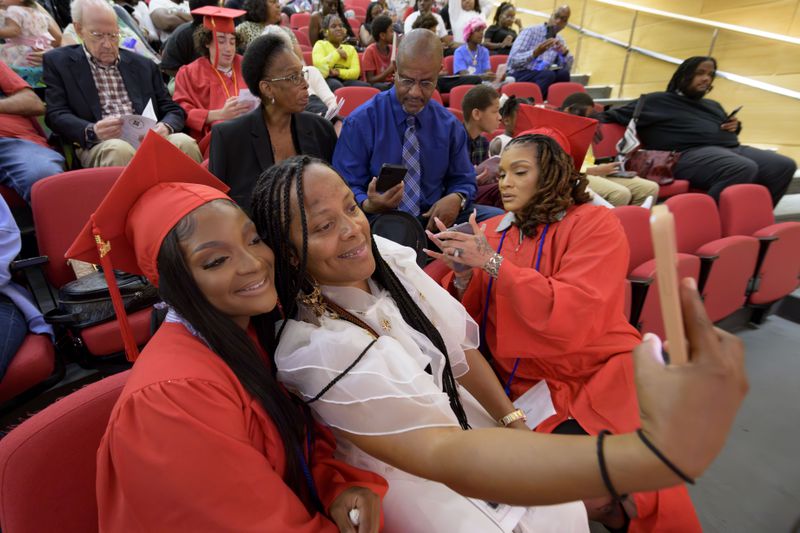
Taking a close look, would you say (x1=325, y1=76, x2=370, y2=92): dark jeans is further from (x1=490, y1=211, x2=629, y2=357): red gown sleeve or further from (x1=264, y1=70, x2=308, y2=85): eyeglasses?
(x1=490, y1=211, x2=629, y2=357): red gown sleeve

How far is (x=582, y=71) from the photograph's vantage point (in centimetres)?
827

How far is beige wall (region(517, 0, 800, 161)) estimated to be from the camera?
17.3ft

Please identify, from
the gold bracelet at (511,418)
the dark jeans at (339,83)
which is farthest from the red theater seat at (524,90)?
the gold bracelet at (511,418)

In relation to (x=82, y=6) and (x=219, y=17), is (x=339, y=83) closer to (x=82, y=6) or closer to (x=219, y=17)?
(x=219, y=17)

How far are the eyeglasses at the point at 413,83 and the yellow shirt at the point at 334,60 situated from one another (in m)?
2.89

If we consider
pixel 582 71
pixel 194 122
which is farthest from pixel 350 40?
pixel 582 71

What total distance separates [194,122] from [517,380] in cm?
298

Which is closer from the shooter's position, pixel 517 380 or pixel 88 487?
pixel 88 487

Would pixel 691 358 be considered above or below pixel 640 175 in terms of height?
above

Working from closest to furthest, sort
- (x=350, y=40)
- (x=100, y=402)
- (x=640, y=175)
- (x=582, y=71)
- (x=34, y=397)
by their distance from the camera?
(x=100, y=402)
(x=34, y=397)
(x=640, y=175)
(x=350, y=40)
(x=582, y=71)

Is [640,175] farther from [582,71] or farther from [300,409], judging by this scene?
[582,71]

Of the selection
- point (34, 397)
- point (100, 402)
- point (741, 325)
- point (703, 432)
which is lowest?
point (741, 325)

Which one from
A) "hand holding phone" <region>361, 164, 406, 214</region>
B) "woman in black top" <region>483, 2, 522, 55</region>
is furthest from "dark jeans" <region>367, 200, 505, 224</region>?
"woman in black top" <region>483, 2, 522, 55</region>

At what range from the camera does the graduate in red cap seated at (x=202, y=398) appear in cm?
70
